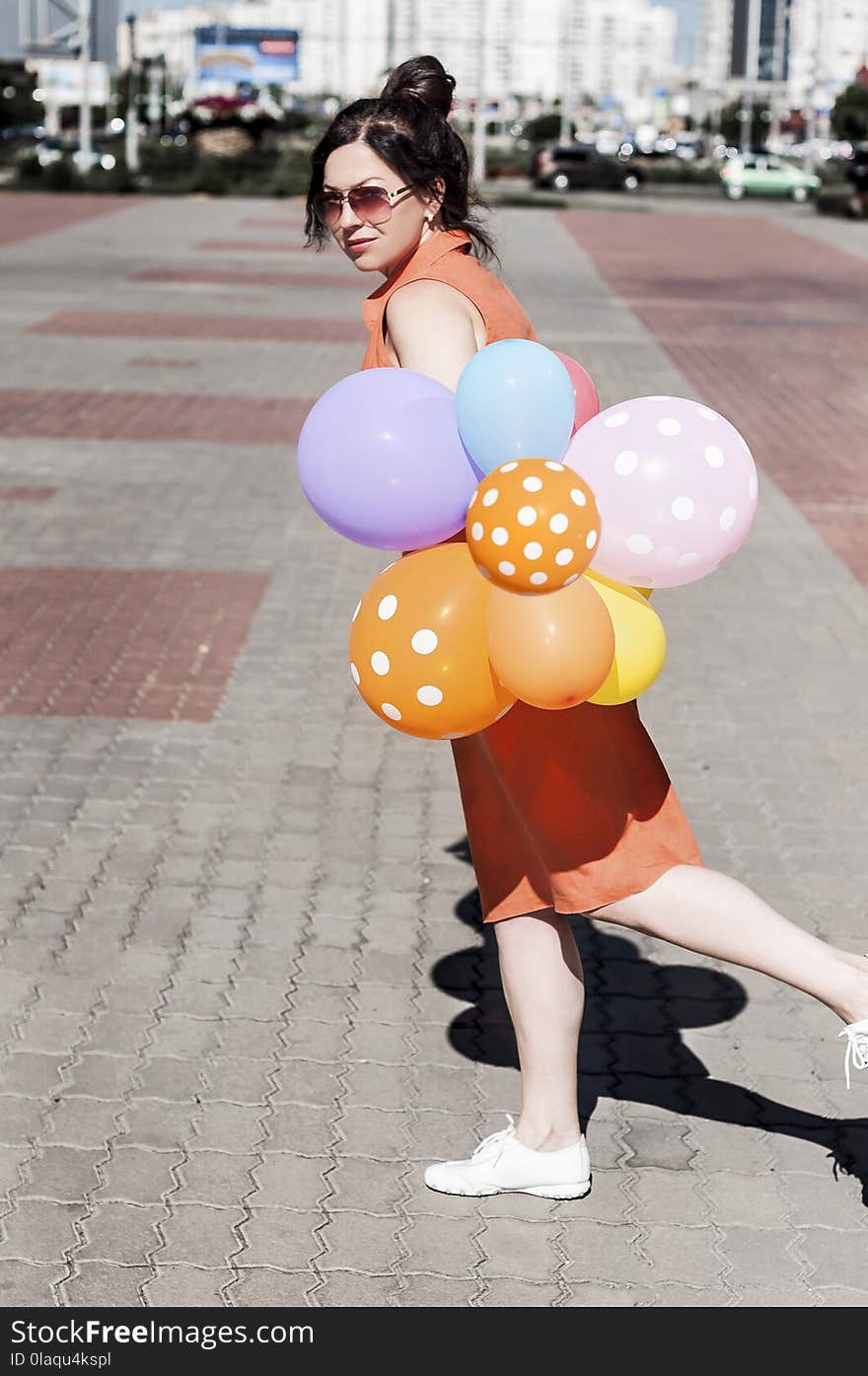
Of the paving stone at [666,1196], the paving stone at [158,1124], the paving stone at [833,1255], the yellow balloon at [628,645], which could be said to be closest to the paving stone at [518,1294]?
the paving stone at [666,1196]

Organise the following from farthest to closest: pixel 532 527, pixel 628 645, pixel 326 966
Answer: pixel 326 966 → pixel 628 645 → pixel 532 527

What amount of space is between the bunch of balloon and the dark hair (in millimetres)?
415

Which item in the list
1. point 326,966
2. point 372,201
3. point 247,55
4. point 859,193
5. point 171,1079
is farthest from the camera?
point 247,55

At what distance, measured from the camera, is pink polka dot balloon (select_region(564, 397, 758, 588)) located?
9.05 ft

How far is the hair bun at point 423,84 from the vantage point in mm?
3066

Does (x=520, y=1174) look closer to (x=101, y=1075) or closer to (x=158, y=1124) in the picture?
(x=158, y=1124)

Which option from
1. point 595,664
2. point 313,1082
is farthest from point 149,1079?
point 595,664

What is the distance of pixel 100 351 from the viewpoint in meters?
14.9

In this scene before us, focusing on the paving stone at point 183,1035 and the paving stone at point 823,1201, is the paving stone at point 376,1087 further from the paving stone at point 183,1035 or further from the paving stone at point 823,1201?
the paving stone at point 823,1201

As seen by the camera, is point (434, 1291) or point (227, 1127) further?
point (227, 1127)

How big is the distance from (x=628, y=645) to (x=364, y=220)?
84 cm

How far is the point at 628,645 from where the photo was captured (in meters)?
2.81

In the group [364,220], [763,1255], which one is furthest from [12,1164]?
[364,220]

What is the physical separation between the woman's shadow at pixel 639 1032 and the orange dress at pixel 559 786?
710 millimetres
